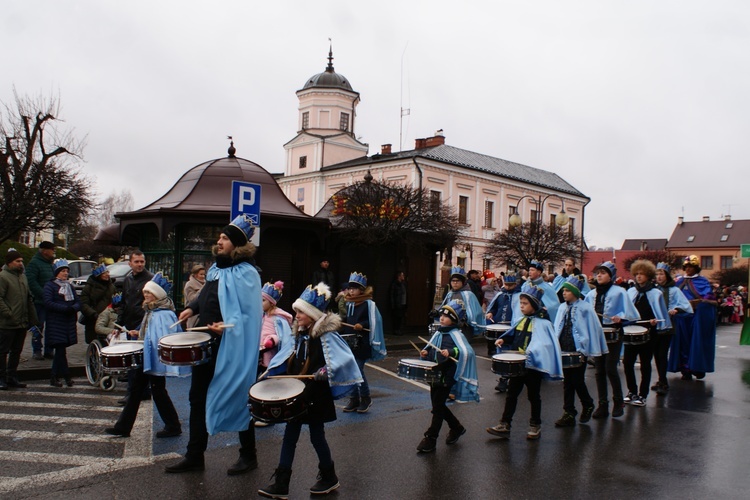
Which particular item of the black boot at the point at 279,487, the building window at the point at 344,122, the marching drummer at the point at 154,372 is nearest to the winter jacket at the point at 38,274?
the marching drummer at the point at 154,372

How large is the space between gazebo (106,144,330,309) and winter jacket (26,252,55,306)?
341 centimetres

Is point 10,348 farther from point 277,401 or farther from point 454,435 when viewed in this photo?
point 454,435

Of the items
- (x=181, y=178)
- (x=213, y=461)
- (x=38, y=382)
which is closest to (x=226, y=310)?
(x=213, y=461)

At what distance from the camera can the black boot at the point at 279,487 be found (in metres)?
5.15

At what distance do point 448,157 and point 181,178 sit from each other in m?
39.5

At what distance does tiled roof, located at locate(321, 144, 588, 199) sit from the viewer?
2085 inches

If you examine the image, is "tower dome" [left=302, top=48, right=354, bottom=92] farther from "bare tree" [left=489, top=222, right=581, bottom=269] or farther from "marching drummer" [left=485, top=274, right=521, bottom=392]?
"marching drummer" [left=485, top=274, right=521, bottom=392]

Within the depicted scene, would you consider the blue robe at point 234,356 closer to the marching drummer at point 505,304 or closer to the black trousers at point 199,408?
the black trousers at point 199,408

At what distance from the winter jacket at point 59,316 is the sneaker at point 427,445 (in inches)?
232

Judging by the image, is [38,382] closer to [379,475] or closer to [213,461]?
[213,461]

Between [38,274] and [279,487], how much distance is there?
8170mm

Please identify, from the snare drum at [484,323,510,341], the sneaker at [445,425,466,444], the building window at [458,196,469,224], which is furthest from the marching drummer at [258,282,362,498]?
the building window at [458,196,469,224]

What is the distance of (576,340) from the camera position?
8.07m

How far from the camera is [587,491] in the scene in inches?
222
